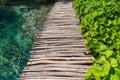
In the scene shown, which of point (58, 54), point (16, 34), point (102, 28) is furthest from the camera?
point (16, 34)

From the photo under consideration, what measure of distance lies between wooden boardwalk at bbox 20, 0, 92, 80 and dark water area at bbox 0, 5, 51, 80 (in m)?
0.96

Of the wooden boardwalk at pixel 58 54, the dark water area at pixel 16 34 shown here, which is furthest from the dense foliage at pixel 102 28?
the dark water area at pixel 16 34

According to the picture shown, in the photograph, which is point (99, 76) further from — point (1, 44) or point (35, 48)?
point (1, 44)

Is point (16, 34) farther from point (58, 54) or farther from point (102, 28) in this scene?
point (102, 28)

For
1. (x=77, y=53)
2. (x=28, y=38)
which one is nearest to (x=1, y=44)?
(x=28, y=38)

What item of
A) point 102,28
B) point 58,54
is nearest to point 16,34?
point 58,54

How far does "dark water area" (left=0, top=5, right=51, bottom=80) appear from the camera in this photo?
8016mm

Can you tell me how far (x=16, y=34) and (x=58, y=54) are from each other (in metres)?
4.24

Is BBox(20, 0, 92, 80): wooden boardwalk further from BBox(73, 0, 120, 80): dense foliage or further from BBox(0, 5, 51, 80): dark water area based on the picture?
BBox(0, 5, 51, 80): dark water area

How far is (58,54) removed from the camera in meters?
6.80

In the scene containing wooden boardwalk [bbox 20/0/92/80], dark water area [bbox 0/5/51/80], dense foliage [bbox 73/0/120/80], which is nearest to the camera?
dense foliage [bbox 73/0/120/80]

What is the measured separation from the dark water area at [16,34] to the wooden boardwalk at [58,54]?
959 mm

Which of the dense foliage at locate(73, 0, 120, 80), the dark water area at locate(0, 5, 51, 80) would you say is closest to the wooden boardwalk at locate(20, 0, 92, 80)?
the dense foliage at locate(73, 0, 120, 80)

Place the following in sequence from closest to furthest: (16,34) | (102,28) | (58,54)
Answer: (102,28), (58,54), (16,34)
